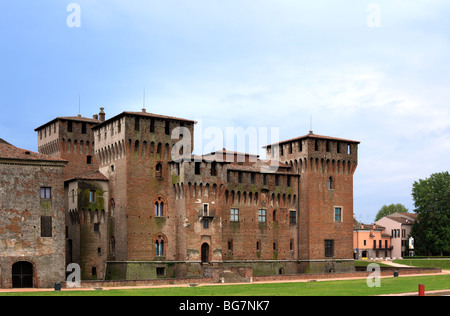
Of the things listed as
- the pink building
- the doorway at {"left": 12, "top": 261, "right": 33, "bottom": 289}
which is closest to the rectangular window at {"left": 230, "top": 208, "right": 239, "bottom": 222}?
the doorway at {"left": 12, "top": 261, "right": 33, "bottom": 289}

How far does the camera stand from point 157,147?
2313 inches

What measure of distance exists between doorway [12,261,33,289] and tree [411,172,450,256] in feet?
213

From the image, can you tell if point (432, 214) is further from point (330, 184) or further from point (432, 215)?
point (330, 184)

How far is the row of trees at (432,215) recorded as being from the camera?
9500cm

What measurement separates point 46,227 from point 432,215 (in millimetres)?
66596

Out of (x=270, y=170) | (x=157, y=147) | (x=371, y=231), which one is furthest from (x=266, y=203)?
(x=371, y=231)

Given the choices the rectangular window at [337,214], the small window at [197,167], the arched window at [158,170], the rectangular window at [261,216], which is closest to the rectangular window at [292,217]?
the rectangular window at [261,216]

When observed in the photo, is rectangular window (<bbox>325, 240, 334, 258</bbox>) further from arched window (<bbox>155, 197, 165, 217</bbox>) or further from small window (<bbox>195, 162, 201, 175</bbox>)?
arched window (<bbox>155, 197, 165, 217</bbox>)

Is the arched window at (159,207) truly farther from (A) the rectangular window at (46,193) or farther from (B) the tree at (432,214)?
(B) the tree at (432,214)

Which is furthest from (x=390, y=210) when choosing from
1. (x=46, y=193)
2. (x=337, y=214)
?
(x=46, y=193)

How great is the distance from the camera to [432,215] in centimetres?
9756

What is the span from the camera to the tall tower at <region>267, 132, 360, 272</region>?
67000mm
